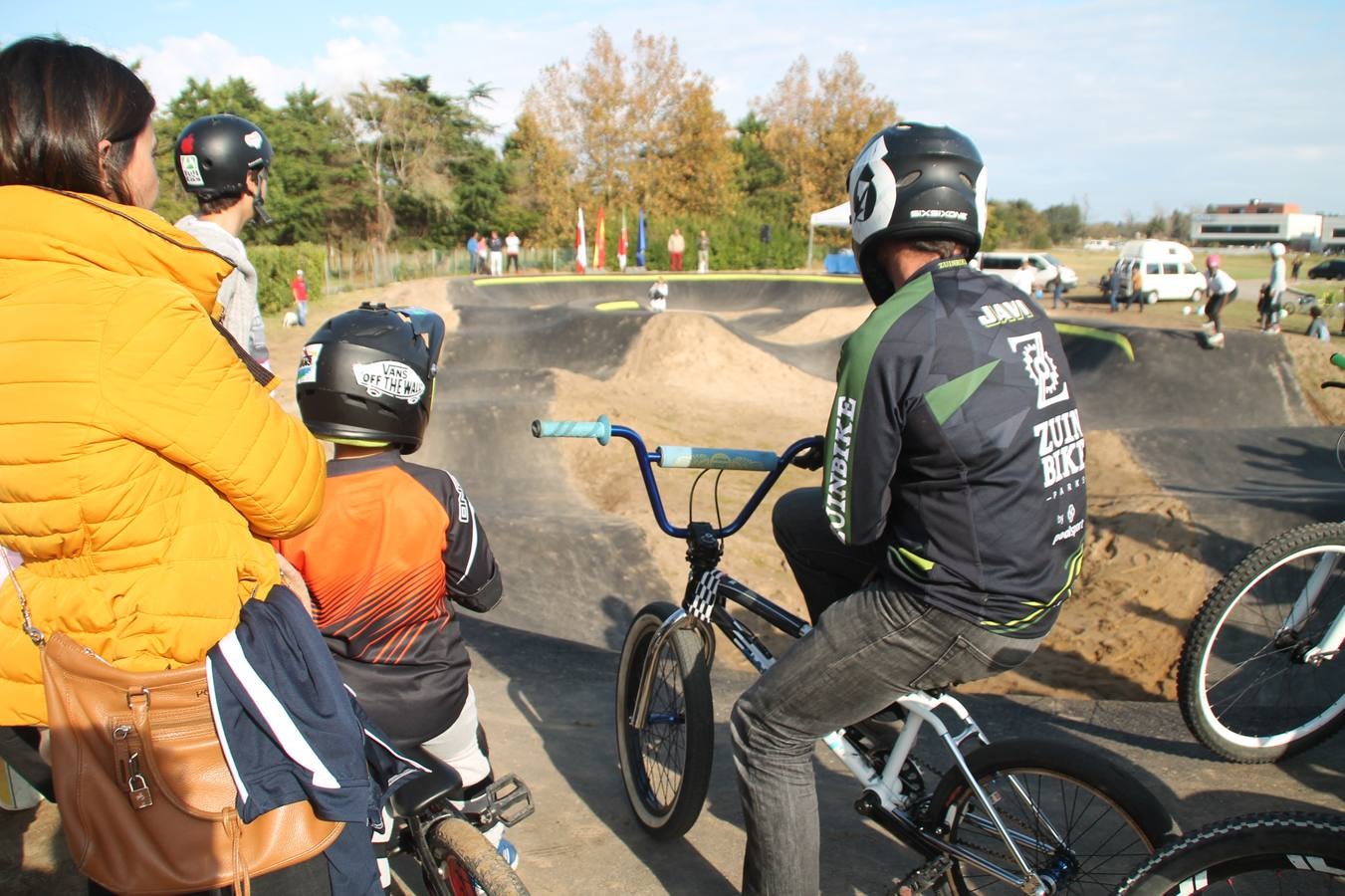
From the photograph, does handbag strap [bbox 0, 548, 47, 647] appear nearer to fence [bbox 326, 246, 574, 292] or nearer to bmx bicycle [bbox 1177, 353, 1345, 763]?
bmx bicycle [bbox 1177, 353, 1345, 763]

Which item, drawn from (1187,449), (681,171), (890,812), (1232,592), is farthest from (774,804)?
(681,171)

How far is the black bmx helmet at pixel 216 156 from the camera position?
393 cm

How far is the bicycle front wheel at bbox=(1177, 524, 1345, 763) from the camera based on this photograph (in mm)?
3494

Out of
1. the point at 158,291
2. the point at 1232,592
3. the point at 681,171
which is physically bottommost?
the point at 1232,592

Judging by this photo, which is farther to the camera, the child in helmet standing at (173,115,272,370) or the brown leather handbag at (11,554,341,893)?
the child in helmet standing at (173,115,272,370)

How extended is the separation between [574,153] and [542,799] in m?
54.8

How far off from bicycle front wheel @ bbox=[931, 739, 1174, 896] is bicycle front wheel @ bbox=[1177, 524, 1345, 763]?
1.43 meters

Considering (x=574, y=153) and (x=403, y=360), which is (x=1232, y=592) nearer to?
(x=403, y=360)

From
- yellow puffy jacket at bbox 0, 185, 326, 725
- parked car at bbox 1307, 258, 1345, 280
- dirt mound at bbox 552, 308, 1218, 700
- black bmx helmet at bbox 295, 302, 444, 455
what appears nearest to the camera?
yellow puffy jacket at bbox 0, 185, 326, 725

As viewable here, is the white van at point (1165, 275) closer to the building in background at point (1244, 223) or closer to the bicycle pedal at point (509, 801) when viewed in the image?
the bicycle pedal at point (509, 801)

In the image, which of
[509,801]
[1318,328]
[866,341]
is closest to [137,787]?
[509,801]

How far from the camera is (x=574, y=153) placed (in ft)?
180

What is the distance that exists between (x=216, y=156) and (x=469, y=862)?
3.17 meters

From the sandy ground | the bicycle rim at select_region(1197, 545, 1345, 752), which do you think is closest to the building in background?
the sandy ground
